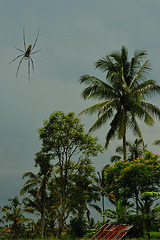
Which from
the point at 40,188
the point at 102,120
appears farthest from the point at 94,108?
the point at 40,188

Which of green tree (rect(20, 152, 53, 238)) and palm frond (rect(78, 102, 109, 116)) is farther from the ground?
palm frond (rect(78, 102, 109, 116))

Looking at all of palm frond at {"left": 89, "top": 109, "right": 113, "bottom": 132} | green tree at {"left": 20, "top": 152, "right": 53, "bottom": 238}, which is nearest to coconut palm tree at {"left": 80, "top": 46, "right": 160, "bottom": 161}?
palm frond at {"left": 89, "top": 109, "right": 113, "bottom": 132}

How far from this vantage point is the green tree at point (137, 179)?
59.2ft

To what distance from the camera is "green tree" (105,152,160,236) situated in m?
18.0

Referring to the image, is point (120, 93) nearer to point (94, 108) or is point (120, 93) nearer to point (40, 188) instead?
point (94, 108)

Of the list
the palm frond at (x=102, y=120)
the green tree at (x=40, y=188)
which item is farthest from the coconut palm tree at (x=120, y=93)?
the green tree at (x=40, y=188)

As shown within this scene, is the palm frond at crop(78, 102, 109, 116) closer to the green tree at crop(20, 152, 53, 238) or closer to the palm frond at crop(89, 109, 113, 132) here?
the palm frond at crop(89, 109, 113, 132)

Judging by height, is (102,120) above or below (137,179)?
above

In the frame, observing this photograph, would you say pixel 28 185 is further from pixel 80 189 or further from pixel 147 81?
pixel 147 81

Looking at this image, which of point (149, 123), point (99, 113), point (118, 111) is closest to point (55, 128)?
point (99, 113)

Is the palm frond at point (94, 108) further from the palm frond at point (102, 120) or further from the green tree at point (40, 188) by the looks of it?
the green tree at point (40, 188)

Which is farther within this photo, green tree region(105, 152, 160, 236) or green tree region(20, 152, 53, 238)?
green tree region(20, 152, 53, 238)

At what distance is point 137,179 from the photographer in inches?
707

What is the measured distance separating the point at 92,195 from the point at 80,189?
1117cm
